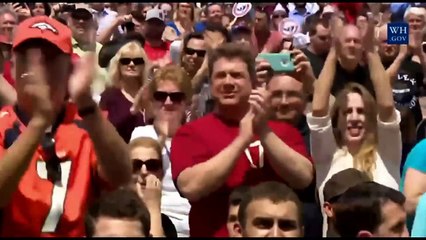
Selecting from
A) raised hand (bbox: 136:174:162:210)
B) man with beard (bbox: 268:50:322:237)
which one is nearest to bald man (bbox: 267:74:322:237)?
man with beard (bbox: 268:50:322:237)

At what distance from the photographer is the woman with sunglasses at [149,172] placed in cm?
401

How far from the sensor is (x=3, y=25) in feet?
22.4

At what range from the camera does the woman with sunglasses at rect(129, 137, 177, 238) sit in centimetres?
401

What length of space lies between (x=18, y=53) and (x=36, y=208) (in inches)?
18.1

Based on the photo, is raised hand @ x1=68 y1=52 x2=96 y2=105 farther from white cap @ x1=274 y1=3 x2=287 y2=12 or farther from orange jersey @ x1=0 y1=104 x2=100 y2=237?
white cap @ x1=274 y1=3 x2=287 y2=12

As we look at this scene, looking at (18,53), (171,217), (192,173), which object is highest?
(18,53)

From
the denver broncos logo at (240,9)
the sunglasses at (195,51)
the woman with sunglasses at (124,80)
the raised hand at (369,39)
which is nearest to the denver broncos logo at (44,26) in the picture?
the raised hand at (369,39)

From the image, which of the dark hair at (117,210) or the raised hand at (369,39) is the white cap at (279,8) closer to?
the raised hand at (369,39)

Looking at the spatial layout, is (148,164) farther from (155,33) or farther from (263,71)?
(155,33)

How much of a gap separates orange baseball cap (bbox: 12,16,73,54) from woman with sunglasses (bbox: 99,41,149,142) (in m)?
2.26

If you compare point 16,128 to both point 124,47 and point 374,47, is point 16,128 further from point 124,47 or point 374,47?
point 124,47

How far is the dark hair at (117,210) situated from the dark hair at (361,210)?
26.6 inches

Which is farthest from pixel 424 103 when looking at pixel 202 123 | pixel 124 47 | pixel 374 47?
pixel 202 123

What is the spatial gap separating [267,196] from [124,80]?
2533 millimetres
